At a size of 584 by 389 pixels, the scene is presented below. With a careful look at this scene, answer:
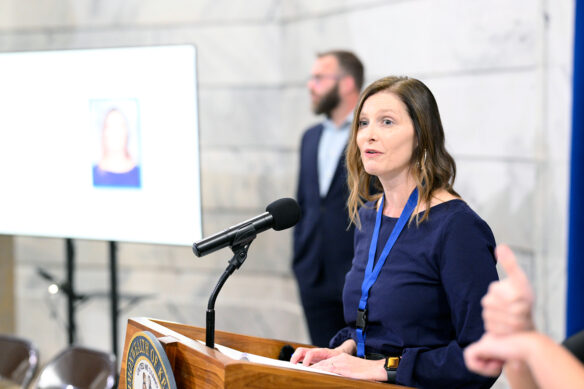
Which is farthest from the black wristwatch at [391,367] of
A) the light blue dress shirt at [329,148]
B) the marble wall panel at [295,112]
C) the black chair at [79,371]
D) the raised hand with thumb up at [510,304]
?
the marble wall panel at [295,112]

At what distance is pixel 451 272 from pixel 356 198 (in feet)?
1.83

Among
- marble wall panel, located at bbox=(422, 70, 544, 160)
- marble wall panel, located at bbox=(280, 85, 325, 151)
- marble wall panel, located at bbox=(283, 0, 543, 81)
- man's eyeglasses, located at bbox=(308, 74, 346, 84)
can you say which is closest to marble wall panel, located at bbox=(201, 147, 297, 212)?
marble wall panel, located at bbox=(280, 85, 325, 151)

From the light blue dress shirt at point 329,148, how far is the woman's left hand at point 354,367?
2180 millimetres

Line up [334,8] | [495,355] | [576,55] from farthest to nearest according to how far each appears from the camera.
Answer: [334,8] < [576,55] < [495,355]

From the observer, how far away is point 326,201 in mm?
4094

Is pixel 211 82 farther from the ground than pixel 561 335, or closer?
farther from the ground

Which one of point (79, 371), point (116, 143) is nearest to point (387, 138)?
point (79, 371)

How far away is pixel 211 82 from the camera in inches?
221

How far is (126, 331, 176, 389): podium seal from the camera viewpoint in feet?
5.56

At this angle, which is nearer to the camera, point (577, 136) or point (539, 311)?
point (577, 136)

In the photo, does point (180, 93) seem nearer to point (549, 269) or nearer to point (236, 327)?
point (549, 269)

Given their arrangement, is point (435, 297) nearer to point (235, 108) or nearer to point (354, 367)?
point (354, 367)

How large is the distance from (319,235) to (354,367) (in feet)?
7.21

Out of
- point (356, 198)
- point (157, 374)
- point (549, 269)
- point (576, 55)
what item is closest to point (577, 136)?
point (576, 55)
